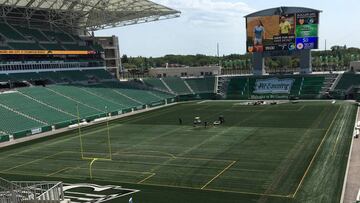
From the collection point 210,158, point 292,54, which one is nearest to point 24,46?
point 210,158

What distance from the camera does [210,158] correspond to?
118 ft

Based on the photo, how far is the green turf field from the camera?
27.1 m

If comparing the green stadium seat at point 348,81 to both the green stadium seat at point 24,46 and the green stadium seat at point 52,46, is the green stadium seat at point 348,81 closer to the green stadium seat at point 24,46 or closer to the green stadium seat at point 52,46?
the green stadium seat at point 52,46

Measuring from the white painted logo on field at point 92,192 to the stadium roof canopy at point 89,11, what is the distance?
4671cm

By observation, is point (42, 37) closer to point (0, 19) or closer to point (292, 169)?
point (0, 19)

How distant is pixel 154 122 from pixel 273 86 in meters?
36.7

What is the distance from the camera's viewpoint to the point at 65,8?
255 ft

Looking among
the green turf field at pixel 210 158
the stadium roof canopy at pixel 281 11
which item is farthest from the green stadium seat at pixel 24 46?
the stadium roof canopy at pixel 281 11

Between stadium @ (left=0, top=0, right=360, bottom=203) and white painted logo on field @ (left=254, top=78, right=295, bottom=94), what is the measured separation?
284 mm

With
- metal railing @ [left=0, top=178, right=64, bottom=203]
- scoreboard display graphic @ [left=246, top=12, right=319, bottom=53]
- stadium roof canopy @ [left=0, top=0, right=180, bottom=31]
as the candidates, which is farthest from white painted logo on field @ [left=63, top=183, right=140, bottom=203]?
scoreboard display graphic @ [left=246, top=12, right=319, bottom=53]

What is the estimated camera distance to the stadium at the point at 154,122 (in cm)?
2809

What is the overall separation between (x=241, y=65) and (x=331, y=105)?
60913mm

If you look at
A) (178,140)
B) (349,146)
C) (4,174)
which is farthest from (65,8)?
(349,146)

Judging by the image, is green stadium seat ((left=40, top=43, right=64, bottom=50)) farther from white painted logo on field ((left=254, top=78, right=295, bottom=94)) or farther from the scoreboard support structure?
white painted logo on field ((left=254, top=78, right=295, bottom=94))
